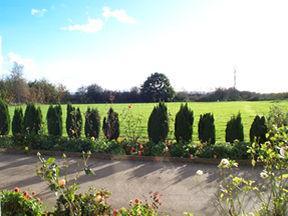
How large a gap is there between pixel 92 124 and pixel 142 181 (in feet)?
14.1

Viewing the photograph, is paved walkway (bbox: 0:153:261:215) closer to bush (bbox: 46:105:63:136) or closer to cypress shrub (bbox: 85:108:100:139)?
cypress shrub (bbox: 85:108:100:139)

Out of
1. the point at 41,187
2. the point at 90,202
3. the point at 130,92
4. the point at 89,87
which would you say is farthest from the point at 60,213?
the point at 130,92

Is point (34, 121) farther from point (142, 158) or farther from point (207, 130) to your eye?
point (207, 130)

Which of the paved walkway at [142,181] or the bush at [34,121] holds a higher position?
the bush at [34,121]

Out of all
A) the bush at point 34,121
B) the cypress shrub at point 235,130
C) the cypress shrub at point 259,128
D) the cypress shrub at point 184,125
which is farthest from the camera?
the bush at point 34,121

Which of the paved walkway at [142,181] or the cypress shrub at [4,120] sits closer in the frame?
the paved walkway at [142,181]

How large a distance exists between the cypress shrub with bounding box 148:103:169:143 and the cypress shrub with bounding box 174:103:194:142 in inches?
12.4

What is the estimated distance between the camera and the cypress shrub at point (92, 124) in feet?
35.9

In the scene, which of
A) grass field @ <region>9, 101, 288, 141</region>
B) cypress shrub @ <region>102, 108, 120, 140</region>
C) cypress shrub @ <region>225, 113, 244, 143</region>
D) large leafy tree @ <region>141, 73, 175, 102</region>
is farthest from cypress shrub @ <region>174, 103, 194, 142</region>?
large leafy tree @ <region>141, 73, 175, 102</region>

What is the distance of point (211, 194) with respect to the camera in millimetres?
6066

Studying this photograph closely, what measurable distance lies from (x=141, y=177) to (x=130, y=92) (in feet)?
118

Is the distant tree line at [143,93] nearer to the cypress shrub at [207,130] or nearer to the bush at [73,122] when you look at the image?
the bush at [73,122]

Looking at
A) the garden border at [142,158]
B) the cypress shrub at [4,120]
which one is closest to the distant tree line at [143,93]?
the cypress shrub at [4,120]

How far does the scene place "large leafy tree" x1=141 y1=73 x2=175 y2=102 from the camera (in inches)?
1646
